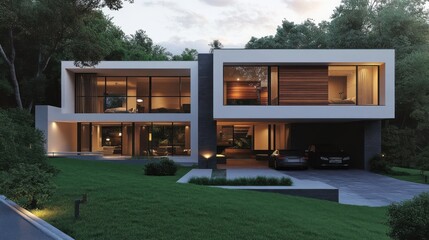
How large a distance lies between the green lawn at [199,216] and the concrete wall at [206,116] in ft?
37.3

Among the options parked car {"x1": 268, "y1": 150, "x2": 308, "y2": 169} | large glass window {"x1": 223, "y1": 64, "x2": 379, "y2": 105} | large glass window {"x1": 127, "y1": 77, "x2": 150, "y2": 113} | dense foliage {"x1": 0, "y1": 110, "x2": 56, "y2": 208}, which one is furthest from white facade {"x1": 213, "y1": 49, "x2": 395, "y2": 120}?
large glass window {"x1": 127, "y1": 77, "x2": 150, "y2": 113}

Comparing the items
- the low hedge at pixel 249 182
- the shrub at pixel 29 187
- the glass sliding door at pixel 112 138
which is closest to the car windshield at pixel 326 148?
the low hedge at pixel 249 182

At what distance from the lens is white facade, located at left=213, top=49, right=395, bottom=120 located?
811 inches

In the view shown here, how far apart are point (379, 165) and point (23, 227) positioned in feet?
61.1

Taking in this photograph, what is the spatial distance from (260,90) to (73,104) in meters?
13.6

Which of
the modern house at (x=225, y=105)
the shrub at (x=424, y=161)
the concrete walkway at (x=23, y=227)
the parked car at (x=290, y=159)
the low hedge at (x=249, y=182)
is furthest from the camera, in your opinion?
the parked car at (x=290, y=159)

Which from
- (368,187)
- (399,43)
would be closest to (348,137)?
(368,187)

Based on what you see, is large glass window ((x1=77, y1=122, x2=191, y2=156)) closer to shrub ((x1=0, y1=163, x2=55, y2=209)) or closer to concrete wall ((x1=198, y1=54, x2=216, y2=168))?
concrete wall ((x1=198, y1=54, x2=216, y2=168))

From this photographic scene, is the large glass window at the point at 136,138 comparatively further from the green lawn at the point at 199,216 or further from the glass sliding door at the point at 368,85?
the green lawn at the point at 199,216

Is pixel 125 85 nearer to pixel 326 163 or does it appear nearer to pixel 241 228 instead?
pixel 326 163

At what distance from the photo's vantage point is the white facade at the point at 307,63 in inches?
811

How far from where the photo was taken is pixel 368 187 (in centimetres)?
1593

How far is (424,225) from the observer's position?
222 inches

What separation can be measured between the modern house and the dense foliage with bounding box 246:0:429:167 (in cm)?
388
